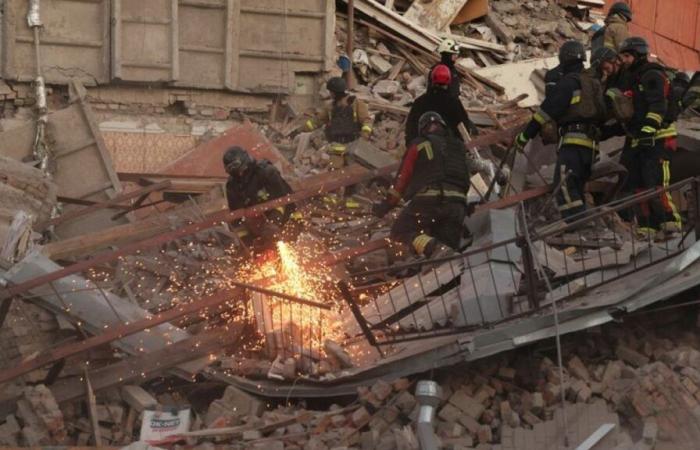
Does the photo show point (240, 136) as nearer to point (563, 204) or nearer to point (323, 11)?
point (323, 11)

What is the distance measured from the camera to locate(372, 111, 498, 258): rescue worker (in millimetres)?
13945

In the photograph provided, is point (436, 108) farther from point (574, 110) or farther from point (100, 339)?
point (100, 339)

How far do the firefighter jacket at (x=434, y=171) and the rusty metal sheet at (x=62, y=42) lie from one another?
7647 mm

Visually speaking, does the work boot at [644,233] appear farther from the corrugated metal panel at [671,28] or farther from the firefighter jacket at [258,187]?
the corrugated metal panel at [671,28]

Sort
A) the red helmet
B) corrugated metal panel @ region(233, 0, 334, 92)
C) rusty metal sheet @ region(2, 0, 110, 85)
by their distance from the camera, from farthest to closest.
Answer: corrugated metal panel @ region(233, 0, 334, 92)
rusty metal sheet @ region(2, 0, 110, 85)
the red helmet

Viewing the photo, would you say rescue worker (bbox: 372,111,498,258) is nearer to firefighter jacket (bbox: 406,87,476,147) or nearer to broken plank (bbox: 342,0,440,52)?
firefighter jacket (bbox: 406,87,476,147)

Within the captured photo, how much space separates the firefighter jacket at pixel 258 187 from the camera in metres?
15.4

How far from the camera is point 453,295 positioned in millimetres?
13008

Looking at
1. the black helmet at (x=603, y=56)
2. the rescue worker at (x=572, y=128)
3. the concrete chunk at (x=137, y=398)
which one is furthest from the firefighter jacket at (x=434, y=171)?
the concrete chunk at (x=137, y=398)

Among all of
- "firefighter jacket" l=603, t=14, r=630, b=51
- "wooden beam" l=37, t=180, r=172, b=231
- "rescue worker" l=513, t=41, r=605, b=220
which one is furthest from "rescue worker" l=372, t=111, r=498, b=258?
"firefighter jacket" l=603, t=14, r=630, b=51

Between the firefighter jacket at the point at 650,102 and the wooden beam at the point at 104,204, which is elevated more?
the firefighter jacket at the point at 650,102

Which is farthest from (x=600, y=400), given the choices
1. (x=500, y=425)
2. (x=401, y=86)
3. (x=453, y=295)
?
(x=401, y=86)

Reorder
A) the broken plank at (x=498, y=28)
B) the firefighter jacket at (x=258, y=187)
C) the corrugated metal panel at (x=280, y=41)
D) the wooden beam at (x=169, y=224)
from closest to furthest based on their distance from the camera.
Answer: the wooden beam at (x=169, y=224)
the firefighter jacket at (x=258, y=187)
the corrugated metal panel at (x=280, y=41)
the broken plank at (x=498, y=28)

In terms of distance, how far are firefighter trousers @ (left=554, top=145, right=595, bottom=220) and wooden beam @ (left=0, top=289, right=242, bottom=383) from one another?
11.0 feet
